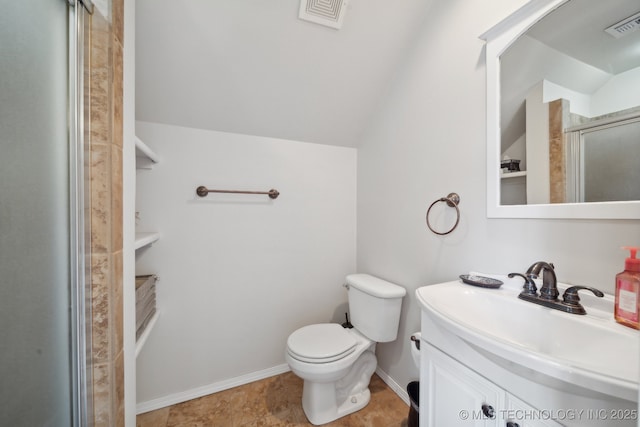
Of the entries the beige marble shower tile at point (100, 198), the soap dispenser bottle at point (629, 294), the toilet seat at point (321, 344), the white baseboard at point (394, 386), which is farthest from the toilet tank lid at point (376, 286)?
the beige marble shower tile at point (100, 198)

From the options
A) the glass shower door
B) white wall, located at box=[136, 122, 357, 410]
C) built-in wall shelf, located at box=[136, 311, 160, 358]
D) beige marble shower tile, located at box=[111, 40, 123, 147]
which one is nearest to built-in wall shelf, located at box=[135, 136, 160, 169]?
white wall, located at box=[136, 122, 357, 410]

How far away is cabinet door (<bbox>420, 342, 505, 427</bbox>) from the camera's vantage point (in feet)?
2.22

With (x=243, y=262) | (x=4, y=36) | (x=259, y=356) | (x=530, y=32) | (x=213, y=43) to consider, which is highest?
(x=213, y=43)

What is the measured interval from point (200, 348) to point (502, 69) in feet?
7.55

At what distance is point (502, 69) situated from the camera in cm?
104

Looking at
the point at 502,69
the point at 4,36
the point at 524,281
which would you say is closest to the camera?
the point at 4,36

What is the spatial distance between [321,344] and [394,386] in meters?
0.68

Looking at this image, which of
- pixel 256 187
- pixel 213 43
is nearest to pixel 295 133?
pixel 256 187

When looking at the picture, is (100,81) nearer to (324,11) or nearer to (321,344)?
(324,11)

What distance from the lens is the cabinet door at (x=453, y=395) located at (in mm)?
678

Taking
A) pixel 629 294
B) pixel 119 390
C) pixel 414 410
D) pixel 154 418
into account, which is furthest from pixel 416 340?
pixel 154 418

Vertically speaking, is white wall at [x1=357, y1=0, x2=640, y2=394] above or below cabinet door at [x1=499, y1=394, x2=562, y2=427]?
above

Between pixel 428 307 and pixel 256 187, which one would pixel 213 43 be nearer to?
pixel 256 187

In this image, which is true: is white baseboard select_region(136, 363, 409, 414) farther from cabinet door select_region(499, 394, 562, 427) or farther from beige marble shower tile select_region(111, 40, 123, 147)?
beige marble shower tile select_region(111, 40, 123, 147)
